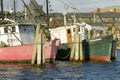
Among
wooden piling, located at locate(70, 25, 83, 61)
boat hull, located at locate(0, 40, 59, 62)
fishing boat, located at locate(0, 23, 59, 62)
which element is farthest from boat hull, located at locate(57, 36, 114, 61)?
boat hull, located at locate(0, 40, 59, 62)

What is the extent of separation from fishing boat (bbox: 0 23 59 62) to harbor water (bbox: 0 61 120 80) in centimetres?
97

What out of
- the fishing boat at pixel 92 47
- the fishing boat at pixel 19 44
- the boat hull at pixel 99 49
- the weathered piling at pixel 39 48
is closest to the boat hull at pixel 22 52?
the fishing boat at pixel 19 44

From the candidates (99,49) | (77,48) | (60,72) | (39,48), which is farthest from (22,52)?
(99,49)

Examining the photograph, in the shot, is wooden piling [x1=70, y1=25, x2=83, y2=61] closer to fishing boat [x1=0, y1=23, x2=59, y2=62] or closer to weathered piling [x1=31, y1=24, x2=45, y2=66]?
fishing boat [x1=0, y1=23, x2=59, y2=62]

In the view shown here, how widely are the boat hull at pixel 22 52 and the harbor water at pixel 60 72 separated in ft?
2.66

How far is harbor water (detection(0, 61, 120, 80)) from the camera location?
114 ft

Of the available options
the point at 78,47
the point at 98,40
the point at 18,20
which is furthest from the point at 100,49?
the point at 18,20

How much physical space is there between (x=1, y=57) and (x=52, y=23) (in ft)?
44.7

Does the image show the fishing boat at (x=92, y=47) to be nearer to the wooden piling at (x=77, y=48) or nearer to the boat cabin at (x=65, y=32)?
the boat cabin at (x=65, y=32)

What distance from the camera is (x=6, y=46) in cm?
4659

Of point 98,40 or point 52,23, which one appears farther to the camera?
point 52,23

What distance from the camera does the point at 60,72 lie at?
3872 cm

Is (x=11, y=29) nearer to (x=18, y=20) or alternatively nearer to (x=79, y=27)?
(x=18, y=20)

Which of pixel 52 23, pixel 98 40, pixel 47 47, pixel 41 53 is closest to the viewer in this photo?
pixel 41 53
